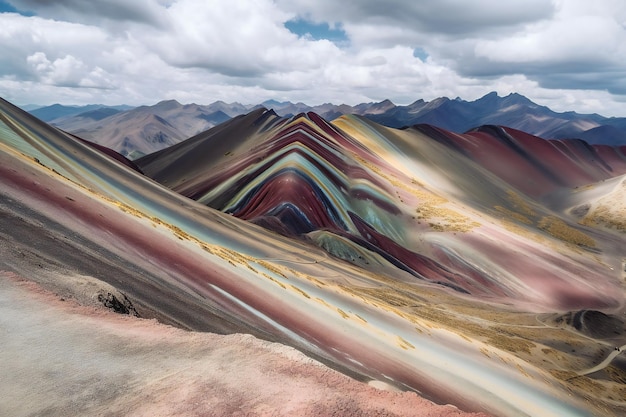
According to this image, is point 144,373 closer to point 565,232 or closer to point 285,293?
point 285,293

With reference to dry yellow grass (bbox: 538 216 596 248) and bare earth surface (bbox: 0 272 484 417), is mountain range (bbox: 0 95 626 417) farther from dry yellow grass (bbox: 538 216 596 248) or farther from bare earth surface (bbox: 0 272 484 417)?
dry yellow grass (bbox: 538 216 596 248)

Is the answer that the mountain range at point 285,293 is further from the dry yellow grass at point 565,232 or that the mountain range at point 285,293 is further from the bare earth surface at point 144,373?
the dry yellow grass at point 565,232

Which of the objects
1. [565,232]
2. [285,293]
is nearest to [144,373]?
[285,293]

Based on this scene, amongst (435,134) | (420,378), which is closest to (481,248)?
(420,378)

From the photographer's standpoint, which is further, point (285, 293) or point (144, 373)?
point (285, 293)

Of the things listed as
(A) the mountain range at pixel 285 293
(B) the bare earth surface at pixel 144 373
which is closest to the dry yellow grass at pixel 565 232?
(A) the mountain range at pixel 285 293

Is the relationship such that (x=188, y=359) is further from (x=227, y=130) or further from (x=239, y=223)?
(x=227, y=130)
